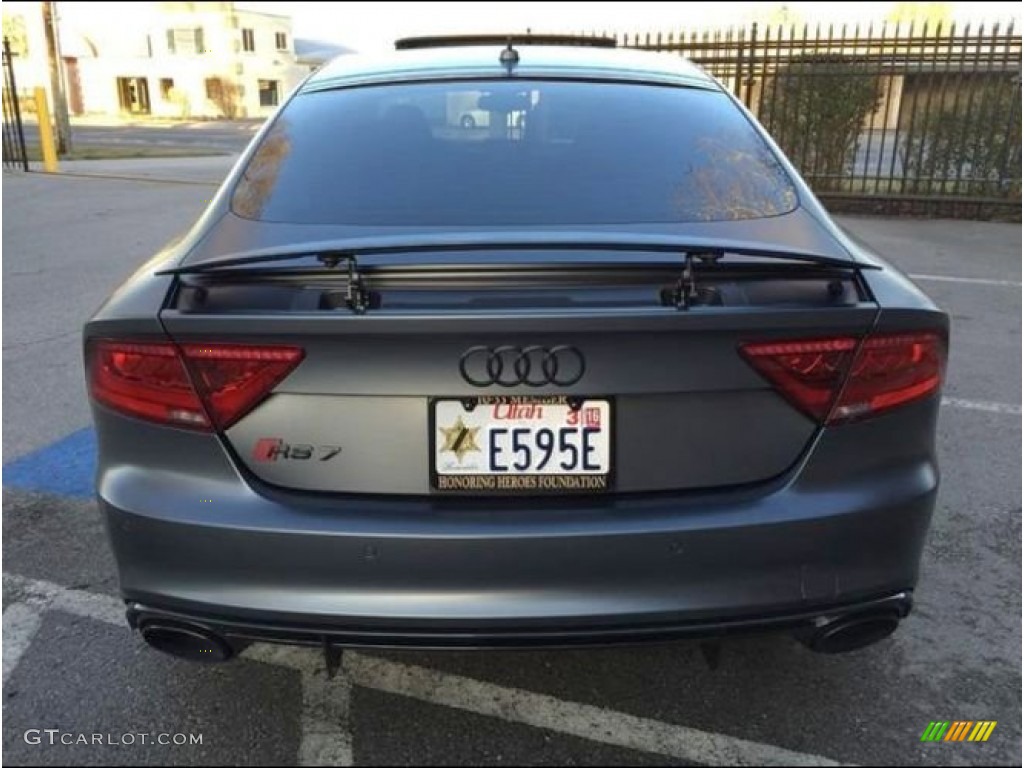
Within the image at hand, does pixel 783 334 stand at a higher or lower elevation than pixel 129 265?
higher

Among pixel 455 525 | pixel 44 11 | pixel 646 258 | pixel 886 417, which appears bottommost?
pixel 455 525

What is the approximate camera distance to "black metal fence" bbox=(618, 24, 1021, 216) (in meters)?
10.9

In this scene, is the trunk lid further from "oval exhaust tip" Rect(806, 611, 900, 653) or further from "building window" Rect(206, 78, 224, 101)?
"building window" Rect(206, 78, 224, 101)

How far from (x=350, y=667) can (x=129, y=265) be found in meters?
6.38

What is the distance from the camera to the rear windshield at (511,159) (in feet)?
7.61

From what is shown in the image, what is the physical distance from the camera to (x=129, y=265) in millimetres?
7980

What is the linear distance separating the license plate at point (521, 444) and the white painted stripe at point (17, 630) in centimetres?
153

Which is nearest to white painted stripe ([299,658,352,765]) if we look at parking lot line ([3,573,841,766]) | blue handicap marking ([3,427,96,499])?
parking lot line ([3,573,841,766])

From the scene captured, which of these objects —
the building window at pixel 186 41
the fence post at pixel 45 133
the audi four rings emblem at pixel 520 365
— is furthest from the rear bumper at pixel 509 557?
the building window at pixel 186 41

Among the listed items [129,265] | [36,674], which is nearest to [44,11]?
[129,265]

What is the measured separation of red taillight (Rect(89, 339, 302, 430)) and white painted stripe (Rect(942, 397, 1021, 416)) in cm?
381

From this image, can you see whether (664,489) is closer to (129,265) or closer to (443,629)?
(443,629)

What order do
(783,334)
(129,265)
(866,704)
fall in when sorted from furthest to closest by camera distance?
1. (129,265)
2. (866,704)
3. (783,334)

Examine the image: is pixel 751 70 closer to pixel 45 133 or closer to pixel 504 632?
pixel 504 632
